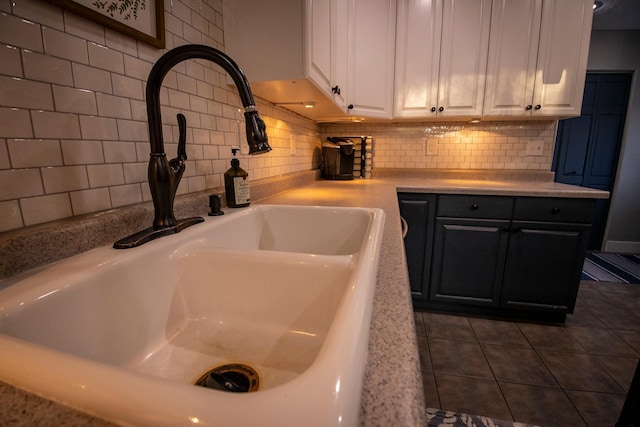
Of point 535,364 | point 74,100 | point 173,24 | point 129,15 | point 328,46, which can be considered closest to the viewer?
point 74,100

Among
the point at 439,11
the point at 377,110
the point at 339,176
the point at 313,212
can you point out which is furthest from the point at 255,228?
the point at 439,11

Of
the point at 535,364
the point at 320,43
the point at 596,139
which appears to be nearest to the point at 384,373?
the point at 320,43

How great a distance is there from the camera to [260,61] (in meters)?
1.09

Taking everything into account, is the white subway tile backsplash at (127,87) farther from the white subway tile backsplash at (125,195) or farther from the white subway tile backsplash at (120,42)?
the white subway tile backsplash at (125,195)

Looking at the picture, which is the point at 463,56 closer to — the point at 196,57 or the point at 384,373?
the point at 196,57

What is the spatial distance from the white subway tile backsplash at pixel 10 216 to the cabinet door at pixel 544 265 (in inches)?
88.4

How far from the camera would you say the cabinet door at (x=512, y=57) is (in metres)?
1.92

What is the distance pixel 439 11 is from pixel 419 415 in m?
2.50

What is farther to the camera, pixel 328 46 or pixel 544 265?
pixel 544 265

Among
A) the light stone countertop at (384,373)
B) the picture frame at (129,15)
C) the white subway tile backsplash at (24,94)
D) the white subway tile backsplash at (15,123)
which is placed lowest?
the light stone countertop at (384,373)

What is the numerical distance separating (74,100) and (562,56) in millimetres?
2654

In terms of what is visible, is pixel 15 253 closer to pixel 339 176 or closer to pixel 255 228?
pixel 255 228

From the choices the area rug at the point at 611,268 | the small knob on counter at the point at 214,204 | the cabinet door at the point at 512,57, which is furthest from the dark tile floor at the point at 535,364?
the cabinet door at the point at 512,57

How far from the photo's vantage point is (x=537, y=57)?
1.96 meters
